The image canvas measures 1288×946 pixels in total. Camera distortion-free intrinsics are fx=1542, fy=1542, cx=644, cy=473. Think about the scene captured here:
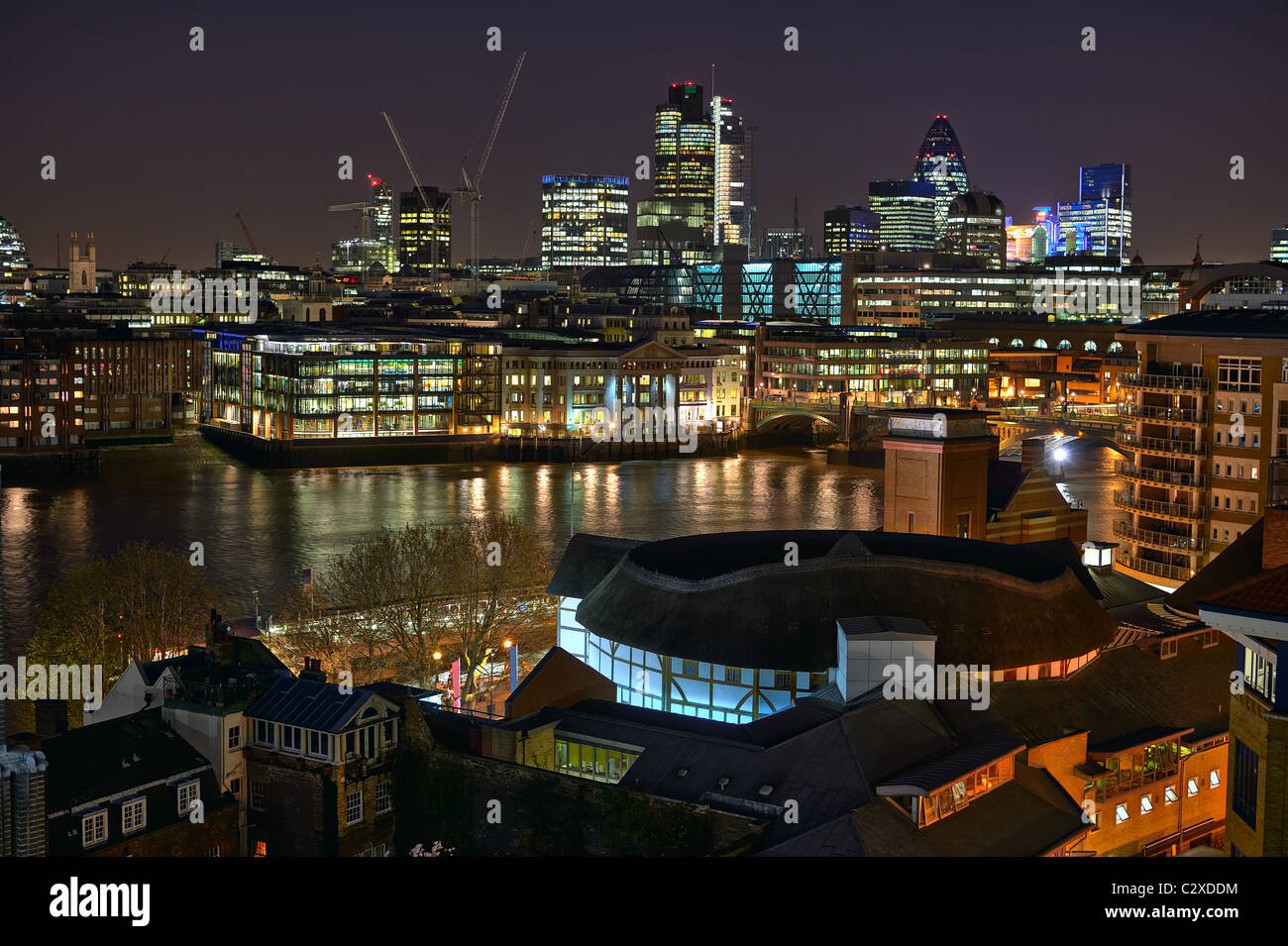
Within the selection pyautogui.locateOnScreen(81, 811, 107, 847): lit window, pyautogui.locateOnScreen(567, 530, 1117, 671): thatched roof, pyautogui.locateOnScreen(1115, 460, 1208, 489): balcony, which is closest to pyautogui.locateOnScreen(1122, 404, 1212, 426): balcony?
pyautogui.locateOnScreen(1115, 460, 1208, 489): balcony

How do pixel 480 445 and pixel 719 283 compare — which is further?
pixel 719 283

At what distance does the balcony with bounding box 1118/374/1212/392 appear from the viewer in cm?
2142

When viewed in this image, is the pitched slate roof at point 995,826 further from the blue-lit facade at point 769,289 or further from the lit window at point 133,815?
the blue-lit facade at point 769,289

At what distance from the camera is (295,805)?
37.8 feet

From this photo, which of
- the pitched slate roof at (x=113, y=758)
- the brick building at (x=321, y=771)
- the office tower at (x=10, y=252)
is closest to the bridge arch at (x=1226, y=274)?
the brick building at (x=321, y=771)

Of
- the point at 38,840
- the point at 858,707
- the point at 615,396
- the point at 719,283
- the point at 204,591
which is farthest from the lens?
the point at 719,283

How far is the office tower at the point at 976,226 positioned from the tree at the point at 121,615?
97.0 m

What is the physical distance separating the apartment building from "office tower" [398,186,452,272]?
417 feet

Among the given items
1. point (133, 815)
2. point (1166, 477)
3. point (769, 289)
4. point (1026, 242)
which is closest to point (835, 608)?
point (133, 815)

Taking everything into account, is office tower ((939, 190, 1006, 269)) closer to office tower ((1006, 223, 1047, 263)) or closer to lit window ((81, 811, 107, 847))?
office tower ((1006, 223, 1047, 263))
